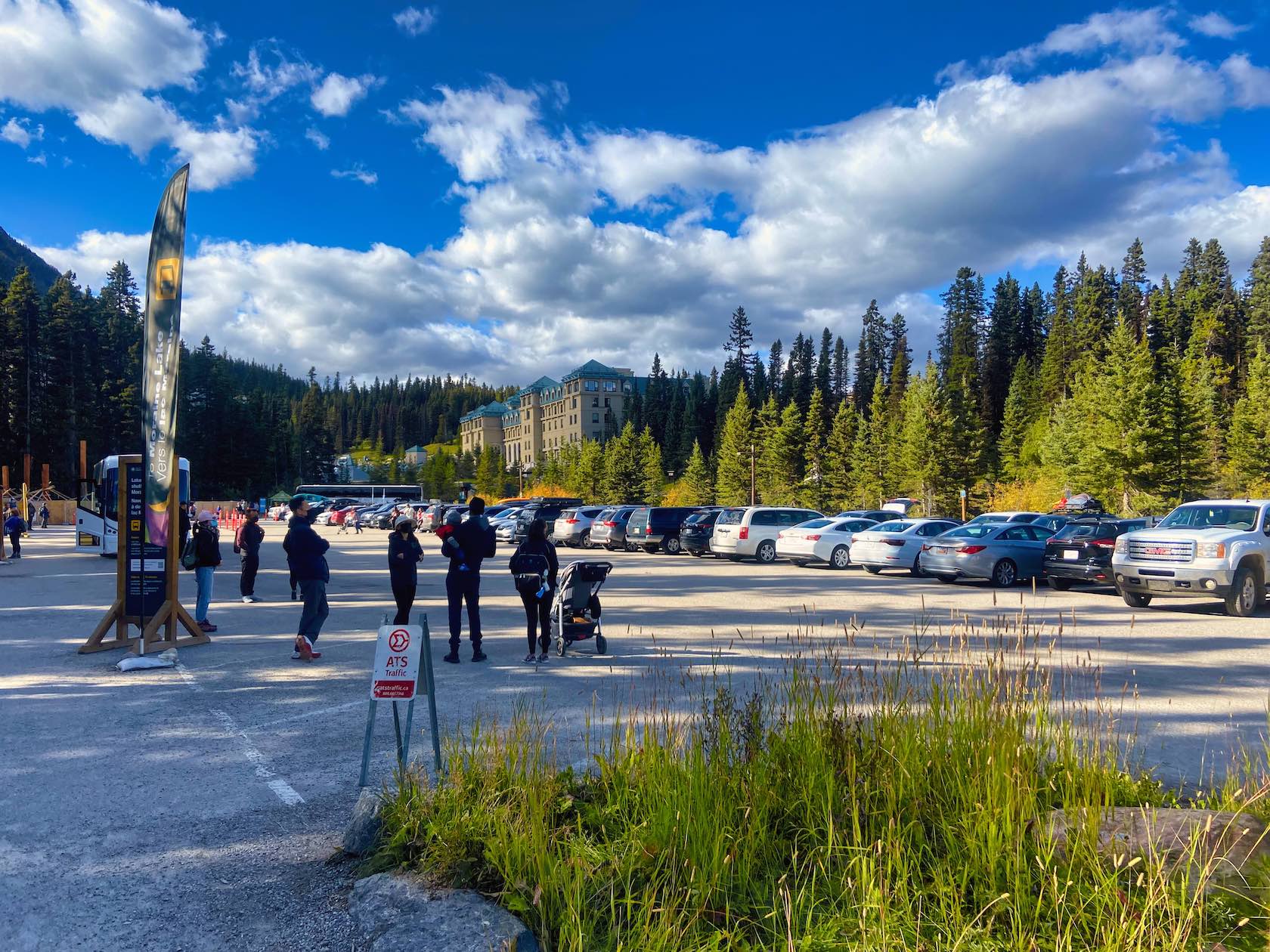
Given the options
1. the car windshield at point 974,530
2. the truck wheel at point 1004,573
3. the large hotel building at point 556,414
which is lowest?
the truck wheel at point 1004,573

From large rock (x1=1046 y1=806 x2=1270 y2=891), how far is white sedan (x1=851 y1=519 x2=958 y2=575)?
18716 mm

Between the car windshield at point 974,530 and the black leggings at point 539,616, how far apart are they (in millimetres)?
13076

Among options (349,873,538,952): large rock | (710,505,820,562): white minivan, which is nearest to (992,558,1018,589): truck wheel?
(710,505,820,562): white minivan

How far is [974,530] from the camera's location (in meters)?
20.1

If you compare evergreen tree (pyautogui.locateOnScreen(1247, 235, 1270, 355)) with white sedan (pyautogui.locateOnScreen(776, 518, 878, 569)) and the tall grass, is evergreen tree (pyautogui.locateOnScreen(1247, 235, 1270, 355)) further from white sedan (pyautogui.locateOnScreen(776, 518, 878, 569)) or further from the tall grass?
the tall grass

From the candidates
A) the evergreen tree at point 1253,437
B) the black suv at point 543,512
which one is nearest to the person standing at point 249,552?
the black suv at point 543,512

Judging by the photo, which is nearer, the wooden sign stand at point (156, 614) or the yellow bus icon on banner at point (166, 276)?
the wooden sign stand at point (156, 614)

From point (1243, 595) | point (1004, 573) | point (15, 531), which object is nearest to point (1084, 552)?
point (1004, 573)

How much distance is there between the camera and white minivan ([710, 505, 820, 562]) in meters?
27.1

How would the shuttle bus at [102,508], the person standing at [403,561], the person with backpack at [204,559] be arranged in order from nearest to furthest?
the person standing at [403,561]
the person with backpack at [204,559]
the shuttle bus at [102,508]

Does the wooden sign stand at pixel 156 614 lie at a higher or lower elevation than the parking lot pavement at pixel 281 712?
higher

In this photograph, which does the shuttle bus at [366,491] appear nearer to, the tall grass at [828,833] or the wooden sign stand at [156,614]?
the wooden sign stand at [156,614]

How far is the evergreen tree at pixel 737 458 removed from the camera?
7619cm

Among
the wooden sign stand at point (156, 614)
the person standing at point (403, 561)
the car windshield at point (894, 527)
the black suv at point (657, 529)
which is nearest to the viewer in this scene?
the person standing at point (403, 561)
